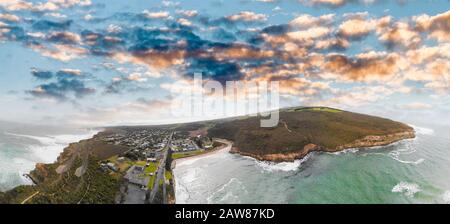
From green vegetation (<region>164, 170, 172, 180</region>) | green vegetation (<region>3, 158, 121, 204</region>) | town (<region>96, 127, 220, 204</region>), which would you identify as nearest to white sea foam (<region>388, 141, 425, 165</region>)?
A: town (<region>96, 127, 220, 204</region>)

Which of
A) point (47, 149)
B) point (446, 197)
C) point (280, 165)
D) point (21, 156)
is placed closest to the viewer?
point (446, 197)

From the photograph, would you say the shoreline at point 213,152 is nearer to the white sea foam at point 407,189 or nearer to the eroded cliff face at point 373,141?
the eroded cliff face at point 373,141

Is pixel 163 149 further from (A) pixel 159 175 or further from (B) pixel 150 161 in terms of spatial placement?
(A) pixel 159 175

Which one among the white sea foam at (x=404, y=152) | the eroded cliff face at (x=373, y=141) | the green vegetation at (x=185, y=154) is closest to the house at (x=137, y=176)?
the green vegetation at (x=185, y=154)

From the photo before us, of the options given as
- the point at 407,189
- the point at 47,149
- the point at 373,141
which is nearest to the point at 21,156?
the point at 47,149

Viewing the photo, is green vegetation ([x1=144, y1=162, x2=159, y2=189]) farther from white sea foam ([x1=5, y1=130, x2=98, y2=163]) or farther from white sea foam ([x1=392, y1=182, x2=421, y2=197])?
white sea foam ([x1=5, y1=130, x2=98, y2=163])
